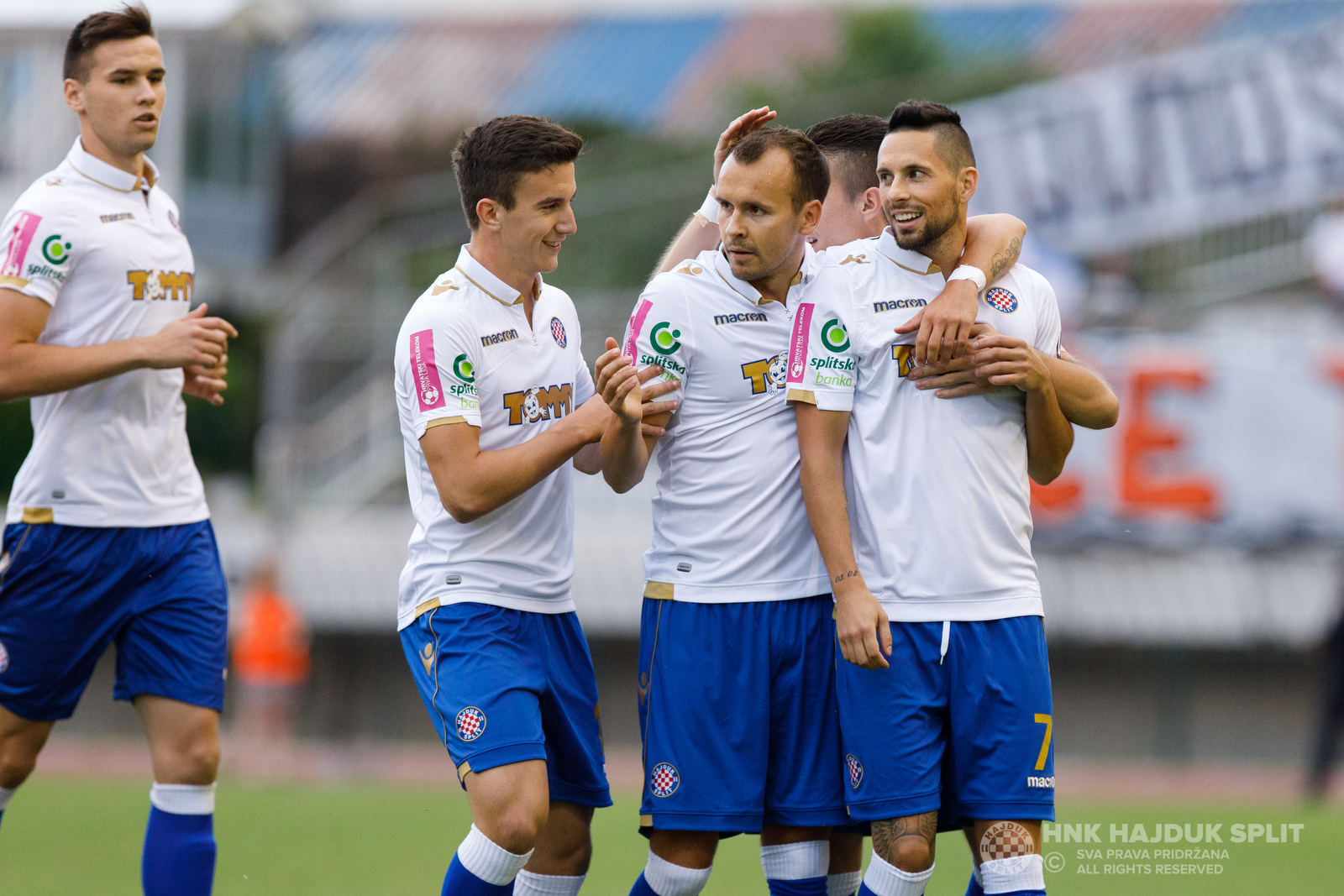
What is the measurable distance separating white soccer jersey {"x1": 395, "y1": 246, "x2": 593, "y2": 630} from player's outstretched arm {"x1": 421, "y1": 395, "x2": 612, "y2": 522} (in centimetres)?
6

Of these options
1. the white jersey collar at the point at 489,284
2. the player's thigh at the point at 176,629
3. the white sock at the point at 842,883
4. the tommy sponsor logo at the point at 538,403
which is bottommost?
the white sock at the point at 842,883

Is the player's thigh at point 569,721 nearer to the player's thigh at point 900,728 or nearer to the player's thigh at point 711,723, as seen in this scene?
the player's thigh at point 711,723

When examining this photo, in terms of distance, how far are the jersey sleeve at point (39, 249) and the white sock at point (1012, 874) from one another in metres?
3.36

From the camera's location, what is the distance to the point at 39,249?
15.8 ft

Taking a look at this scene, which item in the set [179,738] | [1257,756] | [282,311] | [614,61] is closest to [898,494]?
[179,738]

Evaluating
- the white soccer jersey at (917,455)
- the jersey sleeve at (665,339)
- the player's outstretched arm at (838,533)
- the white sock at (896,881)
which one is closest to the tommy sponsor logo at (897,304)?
the white soccer jersey at (917,455)

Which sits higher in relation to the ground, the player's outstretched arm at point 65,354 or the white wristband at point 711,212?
the white wristband at point 711,212

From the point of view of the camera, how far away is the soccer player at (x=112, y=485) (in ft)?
15.8

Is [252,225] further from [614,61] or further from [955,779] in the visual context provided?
[955,779]

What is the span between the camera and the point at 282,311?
21250mm

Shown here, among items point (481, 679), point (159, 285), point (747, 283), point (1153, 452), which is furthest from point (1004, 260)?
point (1153, 452)

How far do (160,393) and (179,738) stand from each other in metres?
1.14

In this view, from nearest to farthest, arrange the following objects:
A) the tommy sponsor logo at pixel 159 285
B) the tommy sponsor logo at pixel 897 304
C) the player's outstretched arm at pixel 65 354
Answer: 1. the tommy sponsor logo at pixel 897 304
2. the player's outstretched arm at pixel 65 354
3. the tommy sponsor logo at pixel 159 285

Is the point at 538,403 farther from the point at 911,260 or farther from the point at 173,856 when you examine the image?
the point at 173,856
